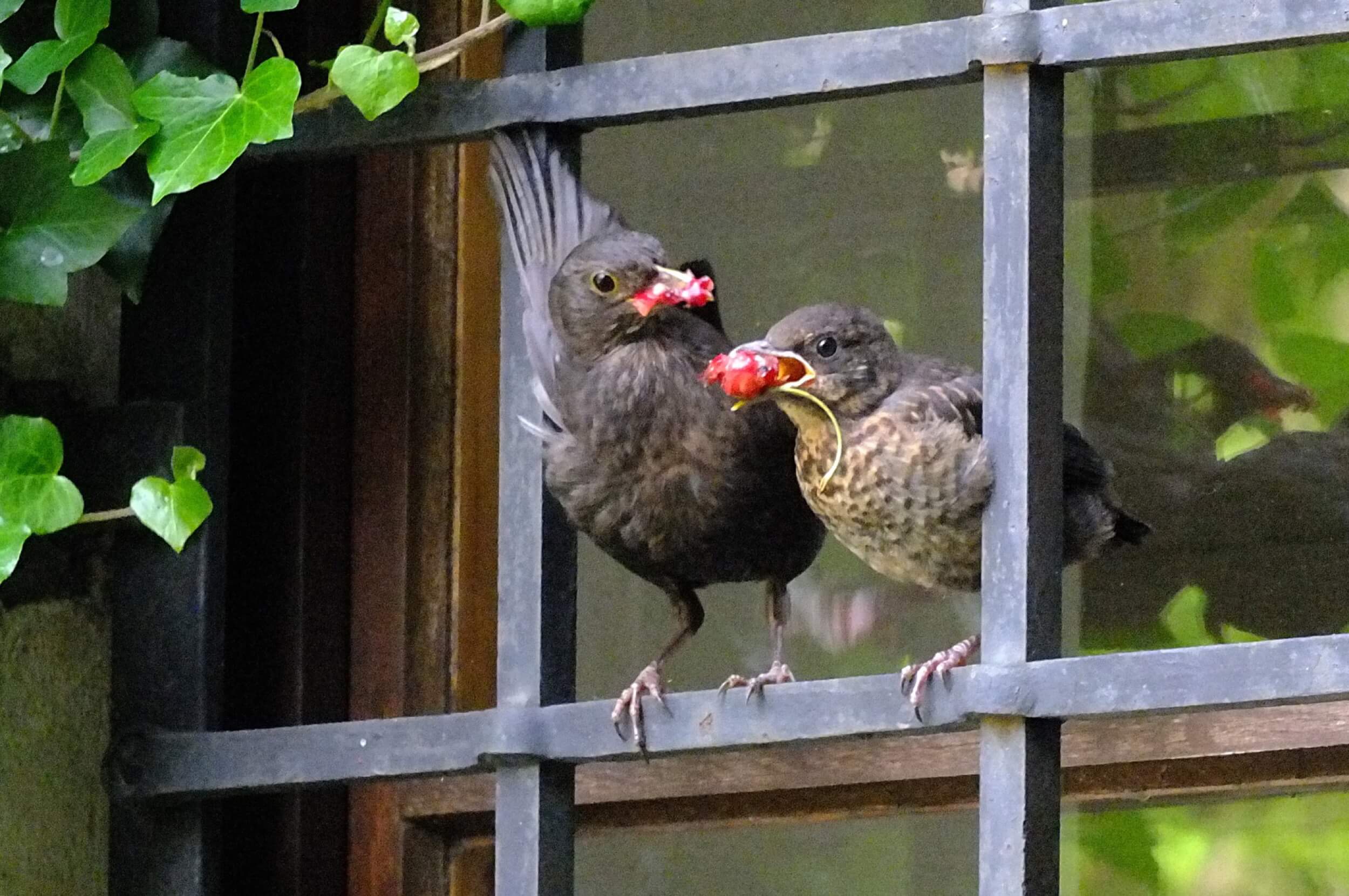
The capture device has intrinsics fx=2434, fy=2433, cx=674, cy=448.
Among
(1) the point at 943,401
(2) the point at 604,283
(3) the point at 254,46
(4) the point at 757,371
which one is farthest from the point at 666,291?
(3) the point at 254,46

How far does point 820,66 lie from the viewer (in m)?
2.13

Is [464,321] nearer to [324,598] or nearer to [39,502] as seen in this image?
[324,598]

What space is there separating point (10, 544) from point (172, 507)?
15cm

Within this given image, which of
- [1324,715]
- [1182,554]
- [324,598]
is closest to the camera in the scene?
[1324,715]

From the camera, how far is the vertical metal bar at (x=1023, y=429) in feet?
6.38

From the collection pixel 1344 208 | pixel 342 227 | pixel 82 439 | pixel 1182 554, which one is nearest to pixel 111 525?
pixel 82 439

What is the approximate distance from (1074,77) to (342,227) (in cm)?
92

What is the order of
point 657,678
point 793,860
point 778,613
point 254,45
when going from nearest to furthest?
1. point 254,45
2. point 657,678
3. point 778,613
4. point 793,860

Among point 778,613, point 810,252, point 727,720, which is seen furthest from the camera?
point 810,252

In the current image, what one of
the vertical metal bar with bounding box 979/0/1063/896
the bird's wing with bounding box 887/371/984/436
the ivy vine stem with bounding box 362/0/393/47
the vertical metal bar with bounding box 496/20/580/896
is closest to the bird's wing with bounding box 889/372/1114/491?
the bird's wing with bounding box 887/371/984/436

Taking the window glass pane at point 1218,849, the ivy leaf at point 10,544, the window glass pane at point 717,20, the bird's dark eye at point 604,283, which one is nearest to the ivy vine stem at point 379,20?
the bird's dark eye at point 604,283

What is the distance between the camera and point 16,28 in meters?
2.33

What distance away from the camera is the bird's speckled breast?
6.95ft

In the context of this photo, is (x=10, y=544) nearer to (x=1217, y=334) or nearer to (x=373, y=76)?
(x=373, y=76)
